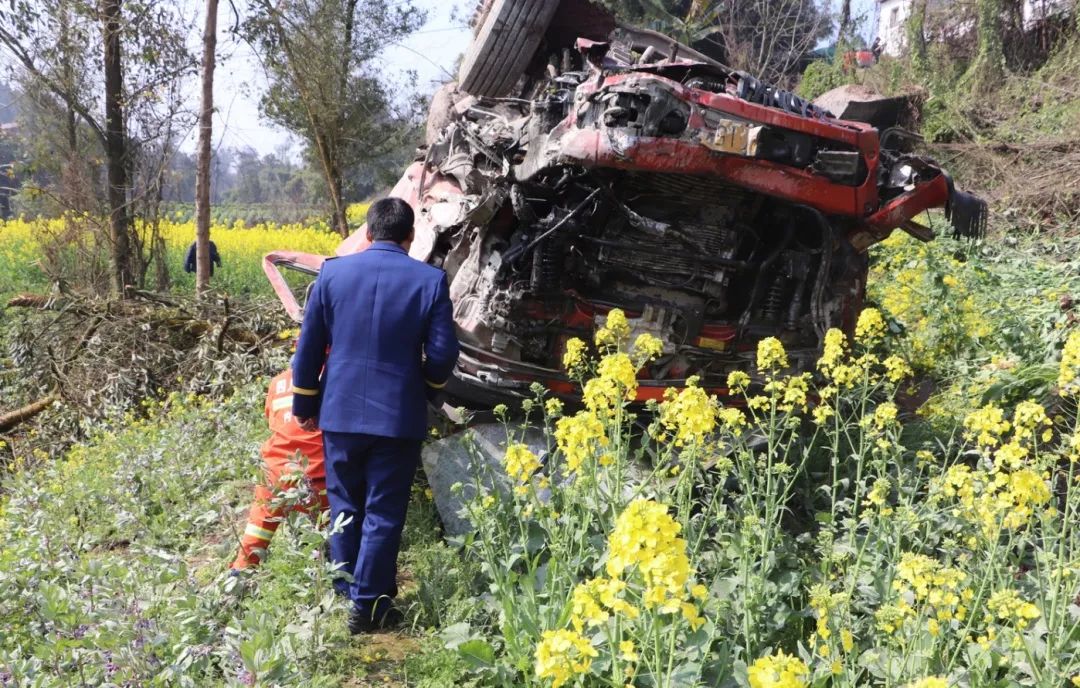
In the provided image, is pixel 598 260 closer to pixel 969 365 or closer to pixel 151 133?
pixel 969 365

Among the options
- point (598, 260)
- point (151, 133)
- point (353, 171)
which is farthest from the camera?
point (353, 171)

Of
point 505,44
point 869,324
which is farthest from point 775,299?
point 505,44

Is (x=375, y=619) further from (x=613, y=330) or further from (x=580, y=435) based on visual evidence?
(x=613, y=330)

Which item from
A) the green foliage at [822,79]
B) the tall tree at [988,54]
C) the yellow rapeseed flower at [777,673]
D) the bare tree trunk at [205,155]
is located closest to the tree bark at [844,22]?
the green foliage at [822,79]

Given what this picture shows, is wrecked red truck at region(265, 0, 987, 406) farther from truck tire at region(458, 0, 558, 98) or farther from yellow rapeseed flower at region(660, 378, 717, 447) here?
yellow rapeseed flower at region(660, 378, 717, 447)

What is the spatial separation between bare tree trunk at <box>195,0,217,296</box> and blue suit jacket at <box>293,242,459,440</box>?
6083mm

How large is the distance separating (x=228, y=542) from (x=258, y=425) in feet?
5.77

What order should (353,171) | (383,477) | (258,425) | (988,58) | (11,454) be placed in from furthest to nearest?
1. (353,171)
2. (988,58)
3. (11,454)
4. (258,425)
5. (383,477)

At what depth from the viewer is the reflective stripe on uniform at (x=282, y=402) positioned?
4094 mm

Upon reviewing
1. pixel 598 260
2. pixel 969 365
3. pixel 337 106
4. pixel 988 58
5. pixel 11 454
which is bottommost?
pixel 11 454

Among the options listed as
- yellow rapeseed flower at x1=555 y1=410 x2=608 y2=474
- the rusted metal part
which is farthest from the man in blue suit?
the rusted metal part

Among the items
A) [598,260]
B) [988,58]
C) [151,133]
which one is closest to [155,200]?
[151,133]

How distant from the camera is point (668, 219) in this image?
407 cm

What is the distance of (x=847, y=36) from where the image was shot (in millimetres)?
19797
